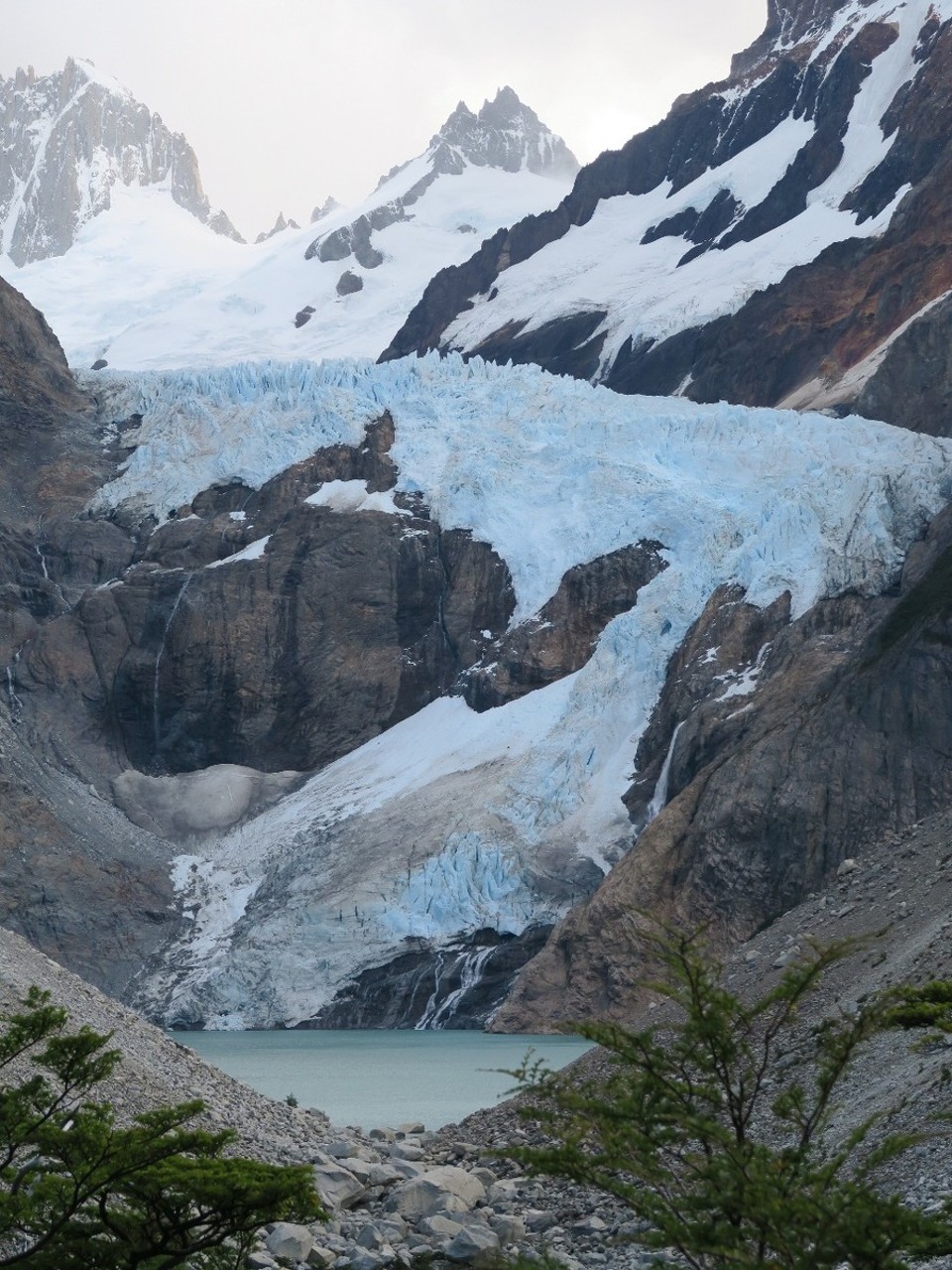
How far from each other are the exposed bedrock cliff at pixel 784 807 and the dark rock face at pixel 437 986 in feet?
12.2

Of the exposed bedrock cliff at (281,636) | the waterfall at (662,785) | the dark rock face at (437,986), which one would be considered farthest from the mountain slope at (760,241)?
the dark rock face at (437,986)

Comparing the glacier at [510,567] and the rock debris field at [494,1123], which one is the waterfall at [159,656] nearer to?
the glacier at [510,567]

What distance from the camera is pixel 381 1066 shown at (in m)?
39.9

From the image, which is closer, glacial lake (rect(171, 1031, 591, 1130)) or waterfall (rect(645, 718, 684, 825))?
glacial lake (rect(171, 1031, 591, 1130))

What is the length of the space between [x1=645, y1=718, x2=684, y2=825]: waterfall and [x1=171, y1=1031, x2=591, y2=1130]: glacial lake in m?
10.00

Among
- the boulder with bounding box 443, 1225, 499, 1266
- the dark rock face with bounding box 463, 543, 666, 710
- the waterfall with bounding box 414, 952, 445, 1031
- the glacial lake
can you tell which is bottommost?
the boulder with bounding box 443, 1225, 499, 1266

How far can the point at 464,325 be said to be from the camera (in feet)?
432

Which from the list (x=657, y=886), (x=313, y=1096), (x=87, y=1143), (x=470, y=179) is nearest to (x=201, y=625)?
(x=657, y=886)

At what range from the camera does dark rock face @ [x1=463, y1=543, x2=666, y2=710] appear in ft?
228

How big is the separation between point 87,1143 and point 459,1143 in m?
9.88

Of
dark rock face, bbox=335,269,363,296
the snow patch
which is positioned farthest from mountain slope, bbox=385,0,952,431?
dark rock face, bbox=335,269,363,296

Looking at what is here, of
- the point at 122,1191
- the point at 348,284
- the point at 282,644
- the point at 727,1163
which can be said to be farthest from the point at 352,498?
the point at 348,284

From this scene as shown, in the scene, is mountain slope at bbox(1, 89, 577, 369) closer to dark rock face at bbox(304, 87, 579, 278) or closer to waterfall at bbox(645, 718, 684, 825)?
dark rock face at bbox(304, 87, 579, 278)

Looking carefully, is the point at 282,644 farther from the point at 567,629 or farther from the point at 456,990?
the point at 456,990
